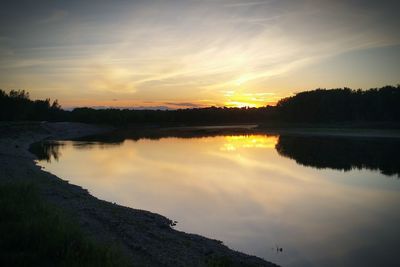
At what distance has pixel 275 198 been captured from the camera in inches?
900

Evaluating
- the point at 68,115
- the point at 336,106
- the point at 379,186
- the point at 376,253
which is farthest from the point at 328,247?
the point at 68,115

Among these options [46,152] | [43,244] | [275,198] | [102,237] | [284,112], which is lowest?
[275,198]

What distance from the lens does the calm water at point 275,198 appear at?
14125mm

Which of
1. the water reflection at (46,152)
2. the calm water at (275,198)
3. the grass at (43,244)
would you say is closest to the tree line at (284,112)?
the water reflection at (46,152)

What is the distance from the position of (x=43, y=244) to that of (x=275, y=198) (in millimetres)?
16985

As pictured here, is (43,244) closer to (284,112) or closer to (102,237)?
(102,237)

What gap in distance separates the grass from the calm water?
6.90 meters

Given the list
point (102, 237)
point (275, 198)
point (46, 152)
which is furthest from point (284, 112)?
point (102, 237)

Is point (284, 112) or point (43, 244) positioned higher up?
point (284, 112)

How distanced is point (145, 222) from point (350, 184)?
18.2 metres

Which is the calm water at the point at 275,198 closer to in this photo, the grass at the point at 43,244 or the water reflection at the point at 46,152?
the water reflection at the point at 46,152

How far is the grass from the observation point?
758 centimetres

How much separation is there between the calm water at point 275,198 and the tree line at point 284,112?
66739mm

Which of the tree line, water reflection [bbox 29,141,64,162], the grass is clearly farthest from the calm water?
the tree line
